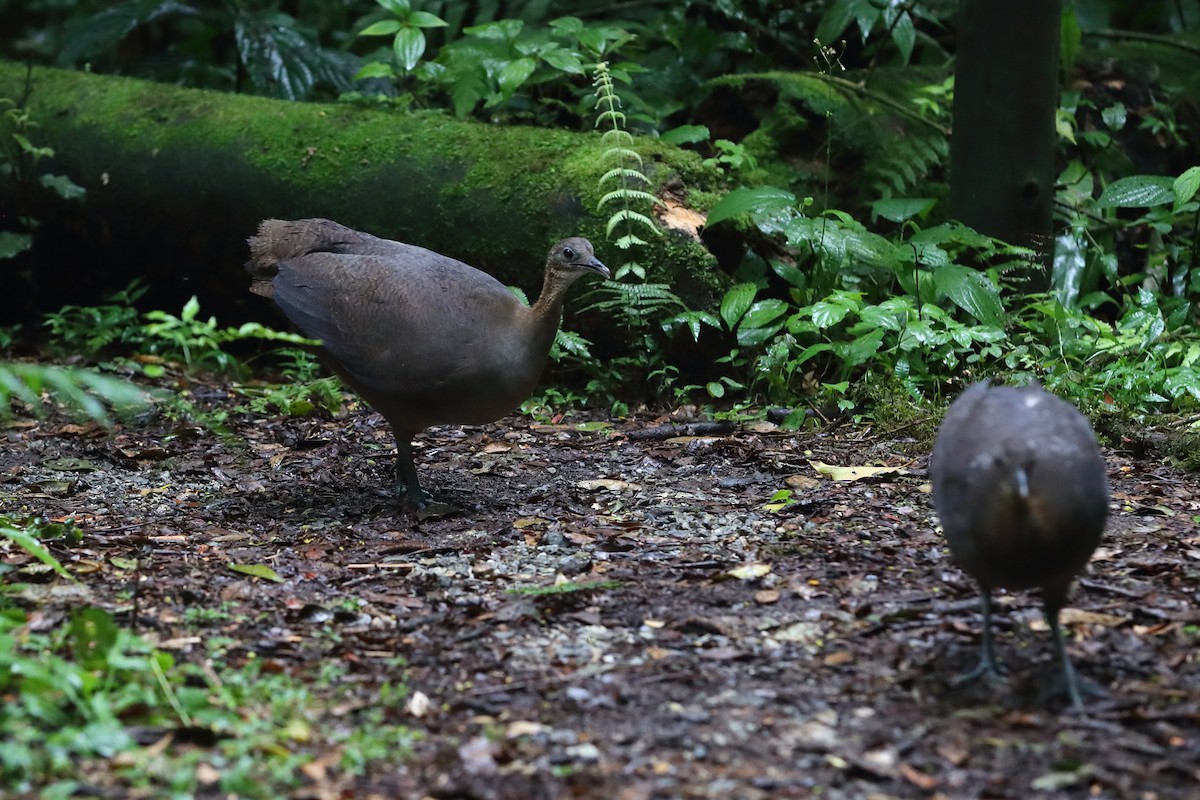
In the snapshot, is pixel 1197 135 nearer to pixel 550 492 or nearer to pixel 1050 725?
pixel 550 492

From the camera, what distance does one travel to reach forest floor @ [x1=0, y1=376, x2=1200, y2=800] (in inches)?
115

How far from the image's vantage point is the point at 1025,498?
10.0 ft

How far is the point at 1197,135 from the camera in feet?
28.1

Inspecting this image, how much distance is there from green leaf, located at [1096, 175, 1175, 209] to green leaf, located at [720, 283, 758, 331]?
82.6 inches

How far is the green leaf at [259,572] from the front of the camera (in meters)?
4.22

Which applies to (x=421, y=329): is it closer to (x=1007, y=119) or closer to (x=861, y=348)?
(x=861, y=348)

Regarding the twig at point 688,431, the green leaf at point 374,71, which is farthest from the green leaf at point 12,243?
the twig at point 688,431

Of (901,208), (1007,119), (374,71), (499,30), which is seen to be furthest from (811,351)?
(374,71)

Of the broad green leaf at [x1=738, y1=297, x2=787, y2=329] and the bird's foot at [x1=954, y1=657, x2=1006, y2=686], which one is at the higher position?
the broad green leaf at [x1=738, y1=297, x2=787, y2=329]

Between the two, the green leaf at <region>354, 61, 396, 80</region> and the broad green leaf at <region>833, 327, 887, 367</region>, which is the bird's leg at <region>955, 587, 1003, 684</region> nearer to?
the broad green leaf at <region>833, 327, 887, 367</region>

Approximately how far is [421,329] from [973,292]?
9.81 feet

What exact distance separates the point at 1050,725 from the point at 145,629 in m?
2.56

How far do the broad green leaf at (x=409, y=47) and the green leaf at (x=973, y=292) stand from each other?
3531 millimetres

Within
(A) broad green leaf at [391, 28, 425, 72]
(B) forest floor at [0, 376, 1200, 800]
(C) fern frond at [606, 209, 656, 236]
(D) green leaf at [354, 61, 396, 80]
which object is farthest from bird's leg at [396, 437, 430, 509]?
(D) green leaf at [354, 61, 396, 80]
